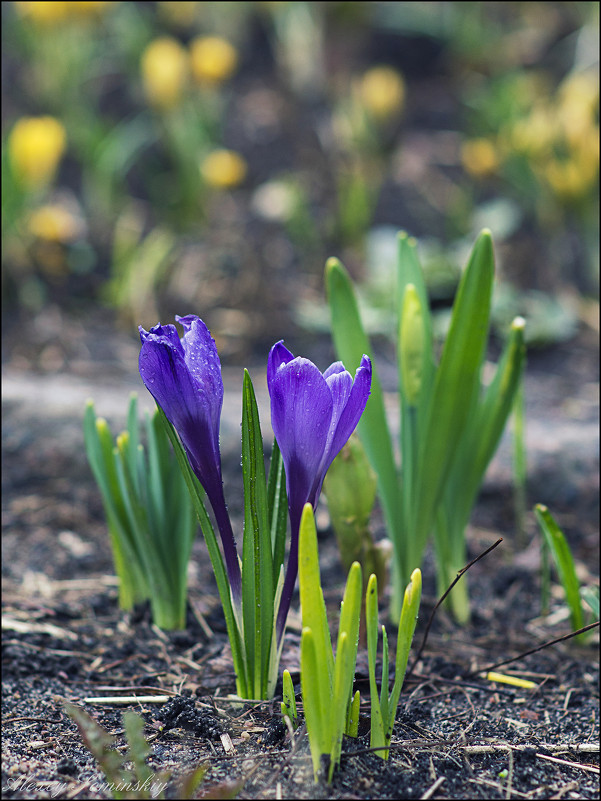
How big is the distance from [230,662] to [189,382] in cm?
63

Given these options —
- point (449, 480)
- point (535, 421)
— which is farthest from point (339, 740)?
point (535, 421)

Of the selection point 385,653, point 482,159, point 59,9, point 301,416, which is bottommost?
point 385,653

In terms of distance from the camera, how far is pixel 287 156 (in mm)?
4258

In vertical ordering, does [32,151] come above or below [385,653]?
above

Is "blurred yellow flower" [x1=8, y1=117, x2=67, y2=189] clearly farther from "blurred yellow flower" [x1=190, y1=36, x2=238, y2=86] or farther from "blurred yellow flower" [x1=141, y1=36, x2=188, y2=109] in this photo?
"blurred yellow flower" [x1=190, y1=36, x2=238, y2=86]

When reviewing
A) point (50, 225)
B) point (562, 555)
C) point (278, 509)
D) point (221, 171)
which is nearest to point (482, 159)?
point (221, 171)

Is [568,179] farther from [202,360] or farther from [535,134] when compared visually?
[202,360]

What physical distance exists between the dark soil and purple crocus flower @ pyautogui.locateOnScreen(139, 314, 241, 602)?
16.1 inches

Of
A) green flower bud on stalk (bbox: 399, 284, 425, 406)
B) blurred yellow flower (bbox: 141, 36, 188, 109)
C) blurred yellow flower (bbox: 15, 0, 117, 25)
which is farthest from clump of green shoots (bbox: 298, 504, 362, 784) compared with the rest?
blurred yellow flower (bbox: 15, 0, 117, 25)

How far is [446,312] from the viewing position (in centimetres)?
311

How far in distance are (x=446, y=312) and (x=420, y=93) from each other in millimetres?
2299

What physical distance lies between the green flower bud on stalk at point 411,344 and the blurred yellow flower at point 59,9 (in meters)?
3.25

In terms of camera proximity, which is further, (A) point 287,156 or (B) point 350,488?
(A) point 287,156

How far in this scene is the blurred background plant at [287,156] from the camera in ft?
10.3
